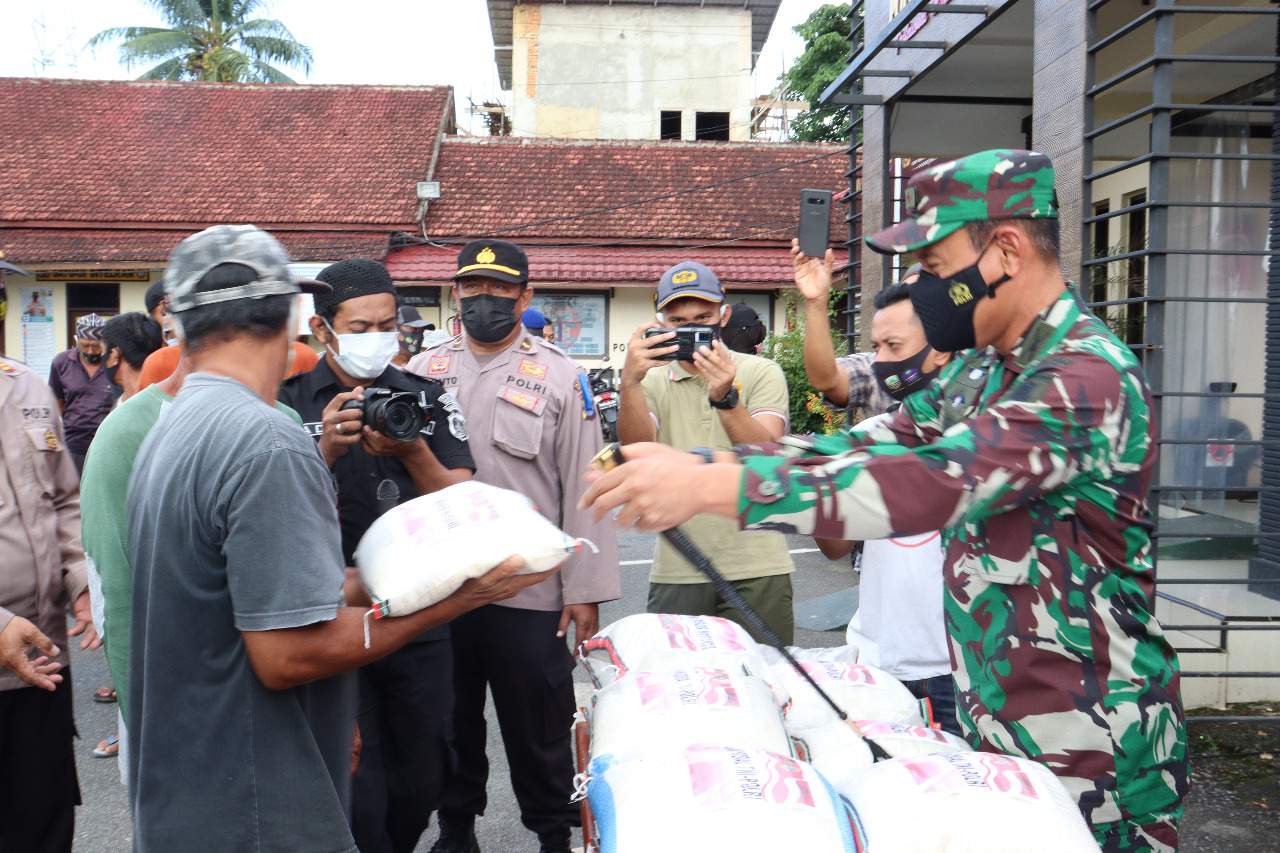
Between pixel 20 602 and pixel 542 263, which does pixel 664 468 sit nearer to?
pixel 20 602

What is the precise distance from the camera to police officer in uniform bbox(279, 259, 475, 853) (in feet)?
10.2

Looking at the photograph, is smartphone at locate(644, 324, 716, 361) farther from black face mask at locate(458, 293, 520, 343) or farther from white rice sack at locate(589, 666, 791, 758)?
white rice sack at locate(589, 666, 791, 758)

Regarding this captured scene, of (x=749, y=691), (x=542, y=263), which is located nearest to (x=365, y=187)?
(x=542, y=263)

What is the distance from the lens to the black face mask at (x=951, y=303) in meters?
1.89

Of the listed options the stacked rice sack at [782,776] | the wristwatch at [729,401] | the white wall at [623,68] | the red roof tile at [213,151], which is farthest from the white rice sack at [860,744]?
the white wall at [623,68]

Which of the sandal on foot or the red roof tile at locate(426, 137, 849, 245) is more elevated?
the red roof tile at locate(426, 137, 849, 245)

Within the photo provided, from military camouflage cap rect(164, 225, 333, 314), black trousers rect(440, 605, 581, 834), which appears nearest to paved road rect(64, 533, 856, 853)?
black trousers rect(440, 605, 581, 834)

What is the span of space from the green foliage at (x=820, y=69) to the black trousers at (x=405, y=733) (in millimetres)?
21018

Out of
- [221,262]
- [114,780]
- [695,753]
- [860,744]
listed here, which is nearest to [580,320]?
[114,780]

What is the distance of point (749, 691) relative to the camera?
2.31 m

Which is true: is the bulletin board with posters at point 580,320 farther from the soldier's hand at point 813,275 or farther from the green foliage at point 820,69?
the soldier's hand at point 813,275

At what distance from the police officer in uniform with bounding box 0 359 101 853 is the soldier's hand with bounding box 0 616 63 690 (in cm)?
9

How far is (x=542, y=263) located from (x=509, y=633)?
15.5 m

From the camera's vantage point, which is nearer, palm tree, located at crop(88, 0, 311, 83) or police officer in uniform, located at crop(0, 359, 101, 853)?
police officer in uniform, located at crop(0, 359, 101, 853)
